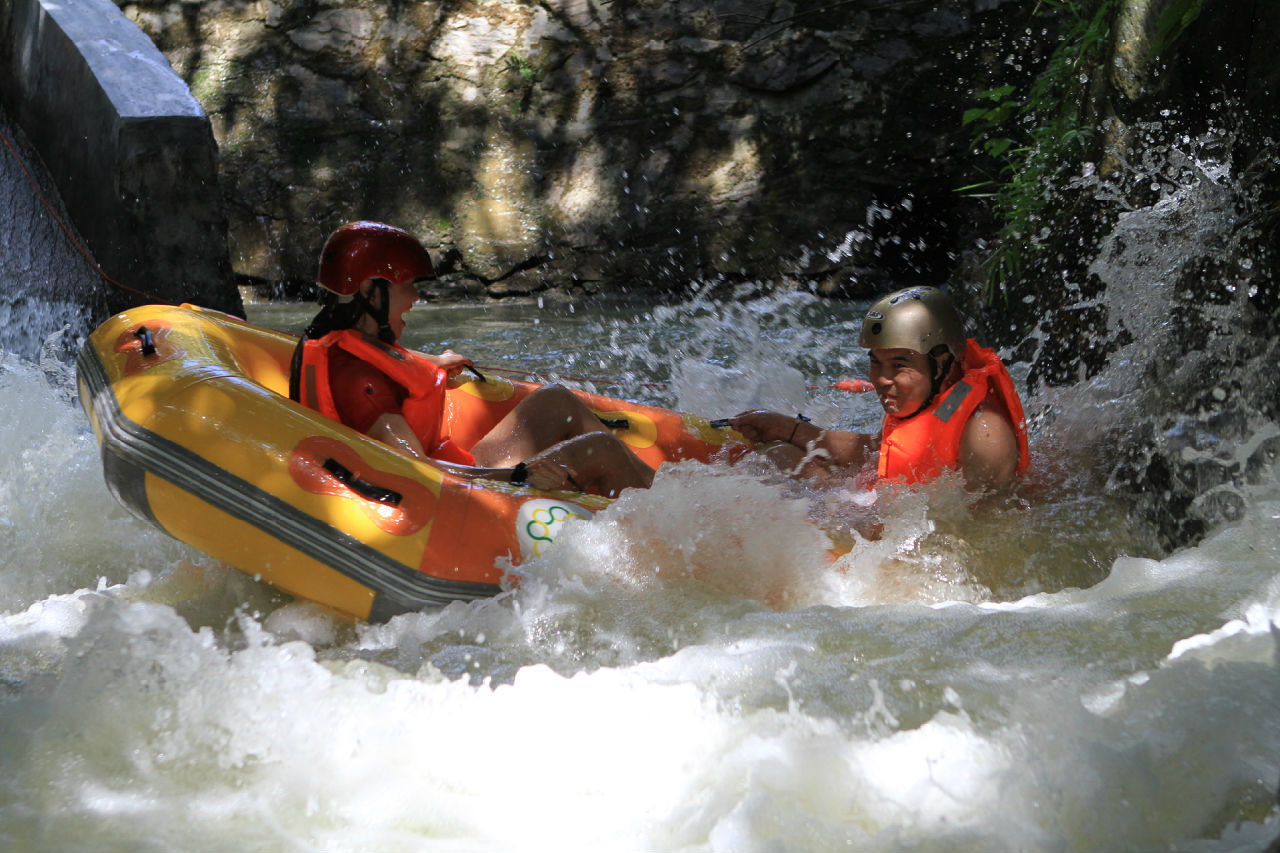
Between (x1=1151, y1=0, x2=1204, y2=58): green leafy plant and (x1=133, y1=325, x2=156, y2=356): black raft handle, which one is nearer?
(x1=133, y1=325, x2=156, y2=356): black raft handle

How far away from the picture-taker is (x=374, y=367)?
11.8ft

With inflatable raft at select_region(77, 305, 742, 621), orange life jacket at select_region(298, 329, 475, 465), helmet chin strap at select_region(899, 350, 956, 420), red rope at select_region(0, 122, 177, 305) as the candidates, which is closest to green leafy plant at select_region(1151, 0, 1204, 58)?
helmet chin strap at select_region(899, 350, 956, 420)

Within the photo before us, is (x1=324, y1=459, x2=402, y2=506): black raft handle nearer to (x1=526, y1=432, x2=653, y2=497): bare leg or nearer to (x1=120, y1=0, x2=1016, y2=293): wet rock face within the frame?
(x1=526, y1=432, x2=653, y2=497): bare leg

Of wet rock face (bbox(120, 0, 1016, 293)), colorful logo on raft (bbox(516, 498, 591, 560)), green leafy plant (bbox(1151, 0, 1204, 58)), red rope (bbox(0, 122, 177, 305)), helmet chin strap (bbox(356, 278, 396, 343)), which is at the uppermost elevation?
green leafy plant (bbox(1151, 0, 1204, 58))

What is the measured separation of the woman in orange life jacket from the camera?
139 inches

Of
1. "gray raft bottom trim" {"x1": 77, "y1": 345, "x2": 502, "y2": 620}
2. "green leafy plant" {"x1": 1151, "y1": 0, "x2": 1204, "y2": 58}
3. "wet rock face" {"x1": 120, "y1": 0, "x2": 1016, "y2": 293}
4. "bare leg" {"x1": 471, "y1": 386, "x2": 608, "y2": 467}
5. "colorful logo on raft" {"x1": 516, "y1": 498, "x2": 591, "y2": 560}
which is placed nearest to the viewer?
"gray raft bottom trim" {"x1": 77, "y1": 345, "x2": 502, "y2": 620}

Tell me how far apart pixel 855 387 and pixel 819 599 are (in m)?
1.24

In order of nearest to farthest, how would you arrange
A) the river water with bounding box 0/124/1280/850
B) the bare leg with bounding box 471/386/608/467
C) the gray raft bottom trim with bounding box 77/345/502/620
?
the river water with bounding box 0/124/1280/850, the gray raft bottom trim with bounding box 77/345/502/620, the bare leg with bounding box 471/386/608/467

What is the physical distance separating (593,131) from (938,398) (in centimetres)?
712

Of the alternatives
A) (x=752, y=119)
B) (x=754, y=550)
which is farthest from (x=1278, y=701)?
(x=752, y=119)

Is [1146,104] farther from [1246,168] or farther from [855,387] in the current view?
[855,387]

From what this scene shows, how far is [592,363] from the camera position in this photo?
6.82 metres

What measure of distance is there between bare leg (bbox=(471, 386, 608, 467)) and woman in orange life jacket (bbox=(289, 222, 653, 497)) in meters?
0.12

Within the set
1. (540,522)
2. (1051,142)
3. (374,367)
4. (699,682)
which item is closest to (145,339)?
(374,367)
